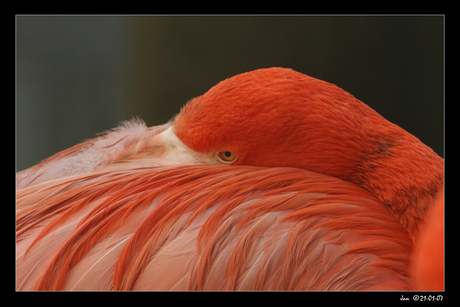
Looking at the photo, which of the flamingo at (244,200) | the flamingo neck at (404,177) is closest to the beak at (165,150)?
the flamingo at (244,200)

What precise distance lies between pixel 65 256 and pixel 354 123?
1.00 metres

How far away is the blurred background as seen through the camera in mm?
1131

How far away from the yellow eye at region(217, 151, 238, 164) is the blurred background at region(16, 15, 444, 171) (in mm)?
247

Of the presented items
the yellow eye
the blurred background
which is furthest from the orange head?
the blurred background

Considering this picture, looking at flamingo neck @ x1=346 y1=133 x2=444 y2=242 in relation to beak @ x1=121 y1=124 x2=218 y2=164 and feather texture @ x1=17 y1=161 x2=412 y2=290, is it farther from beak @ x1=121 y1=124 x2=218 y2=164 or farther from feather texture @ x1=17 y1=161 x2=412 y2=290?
beak @ x1=121 y1=124 x2=218 y2=164

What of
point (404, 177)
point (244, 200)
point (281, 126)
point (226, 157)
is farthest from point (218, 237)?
point (404, 177)

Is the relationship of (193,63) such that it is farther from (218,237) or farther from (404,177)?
(404,177)

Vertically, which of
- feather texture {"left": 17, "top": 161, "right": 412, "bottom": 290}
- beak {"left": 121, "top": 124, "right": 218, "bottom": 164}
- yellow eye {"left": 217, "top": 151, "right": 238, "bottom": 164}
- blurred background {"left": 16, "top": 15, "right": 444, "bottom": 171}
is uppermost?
blurred background {"left": 16, "top": 15, "right": 444, "bottom": 171}

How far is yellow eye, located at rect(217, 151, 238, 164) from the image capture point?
1061mm

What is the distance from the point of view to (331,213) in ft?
3.09

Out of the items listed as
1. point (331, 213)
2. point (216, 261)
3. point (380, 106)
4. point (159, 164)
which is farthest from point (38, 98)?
point (380, 106)

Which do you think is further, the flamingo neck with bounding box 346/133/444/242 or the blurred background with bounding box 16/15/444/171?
the blurred background with bounding box 16/15/444/171

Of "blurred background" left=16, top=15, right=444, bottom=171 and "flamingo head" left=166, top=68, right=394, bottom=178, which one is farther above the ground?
"blurred background" left=16, top=15, right=444, bottom=171

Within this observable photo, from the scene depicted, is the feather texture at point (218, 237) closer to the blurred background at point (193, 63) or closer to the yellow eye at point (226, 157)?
the yellow eye at point (226, 157)
